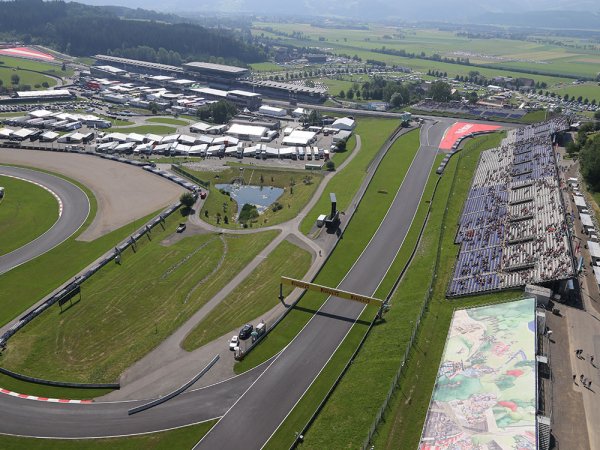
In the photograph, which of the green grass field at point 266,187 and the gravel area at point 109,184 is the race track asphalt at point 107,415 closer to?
the gravel area at point 109,184

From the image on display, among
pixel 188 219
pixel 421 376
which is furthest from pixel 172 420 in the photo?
pixel 188 219

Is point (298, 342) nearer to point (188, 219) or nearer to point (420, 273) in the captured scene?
point (420, 273)

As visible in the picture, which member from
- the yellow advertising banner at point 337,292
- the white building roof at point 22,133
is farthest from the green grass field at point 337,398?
the white building roof at point 22,133

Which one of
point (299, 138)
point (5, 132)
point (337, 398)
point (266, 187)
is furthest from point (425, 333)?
point (5, 132)

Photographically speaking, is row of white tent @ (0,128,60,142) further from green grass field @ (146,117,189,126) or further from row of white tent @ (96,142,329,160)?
green grass field @ (146,117,189,126)

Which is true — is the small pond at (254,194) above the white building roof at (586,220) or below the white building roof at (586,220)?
below

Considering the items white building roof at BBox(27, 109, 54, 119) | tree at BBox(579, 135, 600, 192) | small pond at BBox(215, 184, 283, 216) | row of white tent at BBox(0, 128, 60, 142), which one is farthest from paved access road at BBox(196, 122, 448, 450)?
white building roof at BBox(27, 109, 54, 119)

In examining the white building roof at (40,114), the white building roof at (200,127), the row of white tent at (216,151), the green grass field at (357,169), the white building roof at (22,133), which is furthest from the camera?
the white building roof at (40,114)
